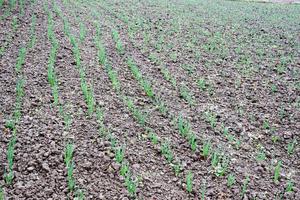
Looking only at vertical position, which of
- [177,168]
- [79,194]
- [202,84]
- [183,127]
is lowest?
[79,194]

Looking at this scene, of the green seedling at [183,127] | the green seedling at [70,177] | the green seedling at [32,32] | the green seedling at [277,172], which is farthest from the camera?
the green seedling at [32,32]

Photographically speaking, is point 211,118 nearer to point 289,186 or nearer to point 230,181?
point 230,181

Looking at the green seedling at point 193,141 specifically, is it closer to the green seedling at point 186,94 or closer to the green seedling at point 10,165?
the green seedling at point 186,94

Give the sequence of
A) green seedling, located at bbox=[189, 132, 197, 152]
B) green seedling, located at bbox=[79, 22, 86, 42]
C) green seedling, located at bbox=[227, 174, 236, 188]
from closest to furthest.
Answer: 1. green seedling, located at bbox=[227, 174, 236, 188]
2. green seedling, located at bbox=[189, 132, 197, 152]
3. green seedling, located at bbox=[79, 22, 86, 42]

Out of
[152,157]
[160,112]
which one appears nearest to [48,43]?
[160,112]

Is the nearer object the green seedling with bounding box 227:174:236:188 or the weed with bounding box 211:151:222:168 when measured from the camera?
the green seedling with bounding box 227:174:236:188

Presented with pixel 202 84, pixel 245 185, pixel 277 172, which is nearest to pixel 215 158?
pixel 245 185

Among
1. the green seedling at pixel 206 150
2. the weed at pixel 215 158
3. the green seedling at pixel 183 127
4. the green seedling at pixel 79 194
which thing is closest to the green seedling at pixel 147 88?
the green seedling at pixel 183 127

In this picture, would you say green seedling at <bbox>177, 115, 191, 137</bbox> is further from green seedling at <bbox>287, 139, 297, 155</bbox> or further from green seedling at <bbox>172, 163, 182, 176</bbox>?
green seedling at <bbox>287, 139, 297, 155</bbox>

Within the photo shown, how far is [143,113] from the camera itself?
4770 mm

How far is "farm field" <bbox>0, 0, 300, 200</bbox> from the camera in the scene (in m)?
3.47

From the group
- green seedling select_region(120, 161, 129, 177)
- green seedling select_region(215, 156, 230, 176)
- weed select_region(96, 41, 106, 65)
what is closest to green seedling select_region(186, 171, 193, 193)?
green seedling select_region(215, 156, 230, 176)

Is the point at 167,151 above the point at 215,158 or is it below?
below

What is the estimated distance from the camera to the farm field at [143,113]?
3473 millimetres
